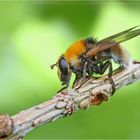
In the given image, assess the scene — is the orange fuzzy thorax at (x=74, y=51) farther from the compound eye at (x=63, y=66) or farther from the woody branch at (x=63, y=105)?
the woody branch at (x=63, y=105)

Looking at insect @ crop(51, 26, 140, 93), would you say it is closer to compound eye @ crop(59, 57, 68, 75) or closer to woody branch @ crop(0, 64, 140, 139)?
compound eye @ crop(59, 57, 68, 75)

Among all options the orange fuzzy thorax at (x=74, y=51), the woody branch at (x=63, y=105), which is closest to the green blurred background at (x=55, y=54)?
the orange fuzzy thorax at (x=74, y=51)

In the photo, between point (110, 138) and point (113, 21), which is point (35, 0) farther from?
point (110, 138)

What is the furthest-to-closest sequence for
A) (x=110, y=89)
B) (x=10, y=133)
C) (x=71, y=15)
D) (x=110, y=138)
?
(x=71, y=15) < (x=110, y=138) < (x=110, y=89) < (x=10, y=133)

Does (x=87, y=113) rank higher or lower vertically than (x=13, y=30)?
lower

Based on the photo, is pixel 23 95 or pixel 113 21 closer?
pixel 23 95

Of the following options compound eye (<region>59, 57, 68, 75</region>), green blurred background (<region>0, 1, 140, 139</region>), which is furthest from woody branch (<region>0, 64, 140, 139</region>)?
green blurred background (<region>0, 1, 140, 139</region>)

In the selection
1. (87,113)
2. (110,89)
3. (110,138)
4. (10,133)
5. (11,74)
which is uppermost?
(11,74)

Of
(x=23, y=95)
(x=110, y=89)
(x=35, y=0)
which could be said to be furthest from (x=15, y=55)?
(x=110, y=89)
